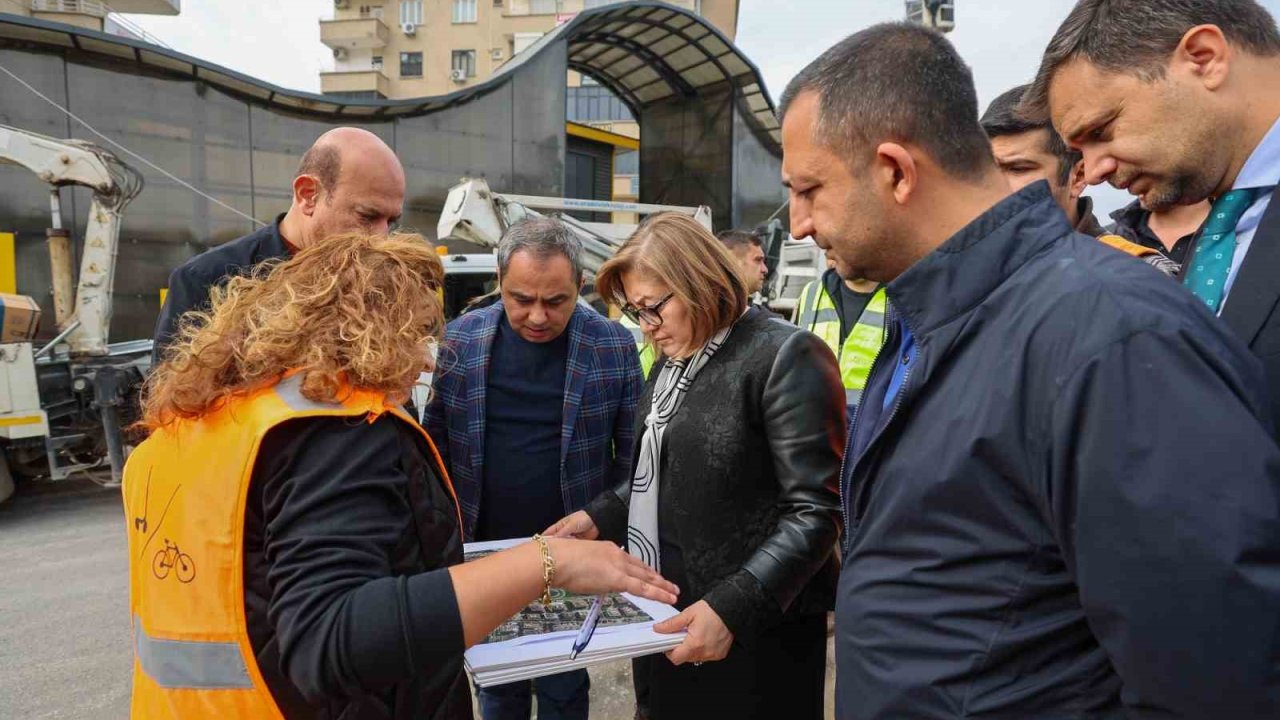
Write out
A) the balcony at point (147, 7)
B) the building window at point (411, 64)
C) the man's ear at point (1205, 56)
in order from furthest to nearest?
the building window at point (411, 64) < the balcony at point (147, 7) < the man's ear at point (1205, 56)

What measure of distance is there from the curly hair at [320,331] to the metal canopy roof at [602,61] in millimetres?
12759

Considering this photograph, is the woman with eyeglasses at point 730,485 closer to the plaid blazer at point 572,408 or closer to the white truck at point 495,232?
the plaid blazer at point 572,408

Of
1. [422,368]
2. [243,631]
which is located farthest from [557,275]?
[243,631]

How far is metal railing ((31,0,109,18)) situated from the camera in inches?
770

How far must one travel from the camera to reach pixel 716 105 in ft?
62.2

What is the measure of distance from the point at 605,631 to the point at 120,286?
12.9 meters

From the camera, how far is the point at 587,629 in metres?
1.44

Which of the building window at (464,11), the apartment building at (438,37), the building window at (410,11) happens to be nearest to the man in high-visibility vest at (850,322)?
the apartment building at (438,37)

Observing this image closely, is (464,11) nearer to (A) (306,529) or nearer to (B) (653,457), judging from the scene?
(B) (653,457)

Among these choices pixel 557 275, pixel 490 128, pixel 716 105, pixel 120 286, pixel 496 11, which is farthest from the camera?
pixel 496 11

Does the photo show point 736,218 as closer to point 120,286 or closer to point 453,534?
point 120,286

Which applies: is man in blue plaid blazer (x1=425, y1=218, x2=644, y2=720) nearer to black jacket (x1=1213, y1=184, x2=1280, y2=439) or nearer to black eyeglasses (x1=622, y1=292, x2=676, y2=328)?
black eyeglasses (x1=622, y1=292, x2=676, y2=328)

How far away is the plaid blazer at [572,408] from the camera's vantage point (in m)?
2.55

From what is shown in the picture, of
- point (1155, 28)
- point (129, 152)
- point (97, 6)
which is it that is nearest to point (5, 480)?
point (129, 152)
